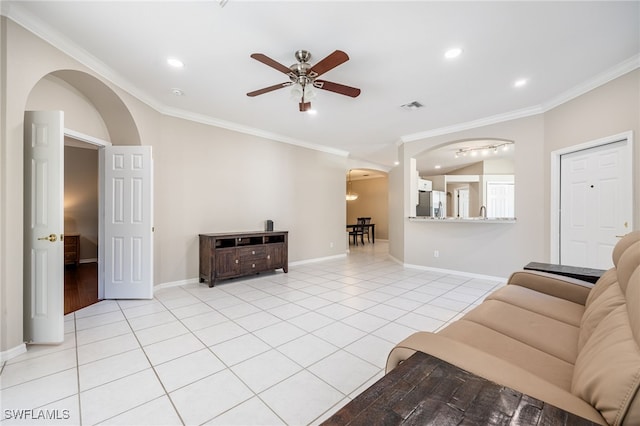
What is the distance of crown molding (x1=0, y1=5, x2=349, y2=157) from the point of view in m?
2.16

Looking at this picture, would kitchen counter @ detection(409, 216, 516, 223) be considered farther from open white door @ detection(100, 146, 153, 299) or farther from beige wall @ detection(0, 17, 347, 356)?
open white door @ detection(100, 146, 153, 299)

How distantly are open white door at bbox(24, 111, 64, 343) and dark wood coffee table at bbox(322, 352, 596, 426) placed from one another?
2887mm

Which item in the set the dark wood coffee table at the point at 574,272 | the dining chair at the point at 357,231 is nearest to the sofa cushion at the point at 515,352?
the dark wood coffee table at the point at 574,272

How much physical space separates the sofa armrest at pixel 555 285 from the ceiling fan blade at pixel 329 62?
241 centimetres

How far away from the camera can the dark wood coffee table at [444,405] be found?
69cm

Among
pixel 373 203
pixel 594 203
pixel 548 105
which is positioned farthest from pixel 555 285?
pixel 373 203

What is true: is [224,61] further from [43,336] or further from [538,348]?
[538,348]

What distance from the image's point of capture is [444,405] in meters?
0.75

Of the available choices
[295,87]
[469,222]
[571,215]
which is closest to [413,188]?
[469,222]

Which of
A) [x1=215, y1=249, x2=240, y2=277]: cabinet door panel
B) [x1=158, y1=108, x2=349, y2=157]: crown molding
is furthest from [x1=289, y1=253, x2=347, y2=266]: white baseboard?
[x1=158, y1=108, x2=349, y2=157]: crown molding

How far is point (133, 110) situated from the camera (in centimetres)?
344

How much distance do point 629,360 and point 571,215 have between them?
12.6 feet

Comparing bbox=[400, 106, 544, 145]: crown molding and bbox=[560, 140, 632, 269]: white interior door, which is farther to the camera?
bbox=[400, 106, 544, 145]: crown molding

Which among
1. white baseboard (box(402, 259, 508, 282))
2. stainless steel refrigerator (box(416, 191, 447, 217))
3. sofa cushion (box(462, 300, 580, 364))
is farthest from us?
stainless steel refrigerator (box(416, 191, 447, 217))
